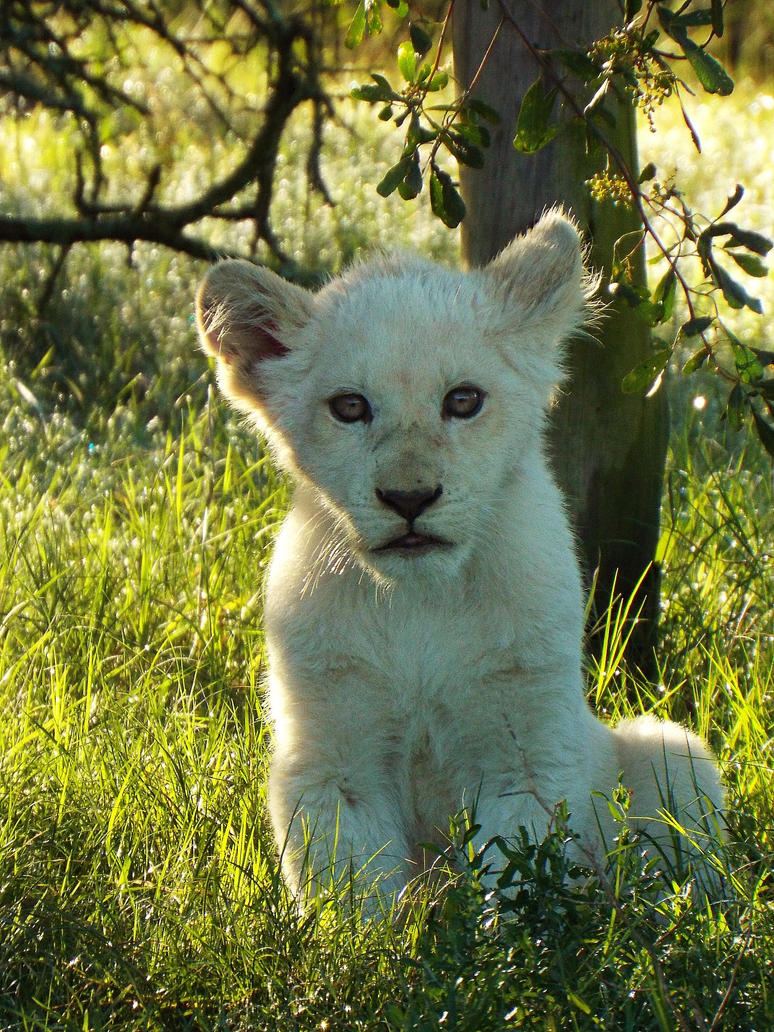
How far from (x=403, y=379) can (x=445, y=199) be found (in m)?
0.43

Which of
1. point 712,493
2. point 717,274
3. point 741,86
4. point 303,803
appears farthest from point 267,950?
point 741,86

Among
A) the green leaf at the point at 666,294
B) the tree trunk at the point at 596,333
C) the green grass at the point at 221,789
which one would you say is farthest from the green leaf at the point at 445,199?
the green grass at the point at 221,789

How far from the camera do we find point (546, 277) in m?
3.33

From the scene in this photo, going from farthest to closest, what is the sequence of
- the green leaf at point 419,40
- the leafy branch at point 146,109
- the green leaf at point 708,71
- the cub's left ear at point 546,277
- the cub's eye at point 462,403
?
the leafy branch at point 146,109 < the cub's left ear at point 546,277 < the cub's eye at point 462,403 < the green leaf at point 419,40 < the green leaf at point 708,71

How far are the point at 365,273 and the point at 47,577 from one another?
190cm

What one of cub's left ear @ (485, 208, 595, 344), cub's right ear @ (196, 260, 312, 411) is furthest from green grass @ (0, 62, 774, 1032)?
cub's left ear @ (485, 208, 595, 344)

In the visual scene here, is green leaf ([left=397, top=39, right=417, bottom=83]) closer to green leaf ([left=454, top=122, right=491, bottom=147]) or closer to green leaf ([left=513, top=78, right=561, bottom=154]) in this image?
green leaf ([left=454, top=122, right=491, bottom=147])

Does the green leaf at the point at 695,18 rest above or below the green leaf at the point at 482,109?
above

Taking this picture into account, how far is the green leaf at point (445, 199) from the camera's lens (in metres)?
2.96

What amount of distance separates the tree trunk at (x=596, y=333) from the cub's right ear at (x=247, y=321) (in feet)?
3.92

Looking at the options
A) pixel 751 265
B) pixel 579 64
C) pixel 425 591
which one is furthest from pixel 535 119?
pixel 425 591

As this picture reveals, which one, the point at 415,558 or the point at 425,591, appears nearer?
the point at 415,558

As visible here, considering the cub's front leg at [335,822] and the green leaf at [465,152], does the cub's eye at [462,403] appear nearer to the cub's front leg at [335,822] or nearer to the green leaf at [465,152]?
the green leaf at [465,152]

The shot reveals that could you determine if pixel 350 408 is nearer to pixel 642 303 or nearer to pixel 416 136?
pixel 416 136
